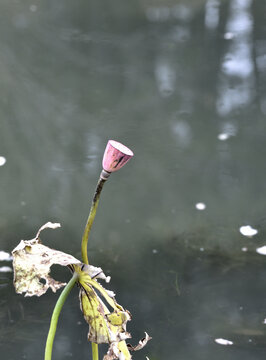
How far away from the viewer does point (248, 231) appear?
73.2 inches

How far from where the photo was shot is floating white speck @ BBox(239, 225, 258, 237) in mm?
1846

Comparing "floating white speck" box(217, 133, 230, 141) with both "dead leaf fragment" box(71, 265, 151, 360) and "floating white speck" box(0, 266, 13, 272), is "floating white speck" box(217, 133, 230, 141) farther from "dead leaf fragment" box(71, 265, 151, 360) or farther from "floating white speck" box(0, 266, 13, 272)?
"dead leaf fragment" box(71, 265, 151, 360)

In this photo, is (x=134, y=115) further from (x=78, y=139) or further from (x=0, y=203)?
(x=0, y=203)

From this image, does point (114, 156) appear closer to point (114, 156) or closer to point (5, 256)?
point (114, 156)

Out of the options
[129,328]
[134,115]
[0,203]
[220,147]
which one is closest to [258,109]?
[220,147]

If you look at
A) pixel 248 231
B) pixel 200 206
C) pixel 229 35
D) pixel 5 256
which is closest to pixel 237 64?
pixel 229 35

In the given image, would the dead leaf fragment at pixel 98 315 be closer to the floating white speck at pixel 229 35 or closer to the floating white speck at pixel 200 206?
the floating white speck at pixel 200 206

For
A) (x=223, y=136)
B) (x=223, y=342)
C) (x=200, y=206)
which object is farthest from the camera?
(x=223, y=136)

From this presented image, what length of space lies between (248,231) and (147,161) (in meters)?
0.54

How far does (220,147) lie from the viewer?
2271 mm

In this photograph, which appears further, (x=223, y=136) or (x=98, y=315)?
(x=223, y=136)

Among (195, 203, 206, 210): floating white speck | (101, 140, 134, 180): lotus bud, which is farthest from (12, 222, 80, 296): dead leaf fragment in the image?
(195, 203, 206, 210): floating white speck

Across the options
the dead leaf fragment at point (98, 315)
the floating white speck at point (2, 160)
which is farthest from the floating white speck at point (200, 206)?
the dead leaf fragment at point (98, 315)

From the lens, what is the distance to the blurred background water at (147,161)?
1.56 metres
